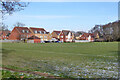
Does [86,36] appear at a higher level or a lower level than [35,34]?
lower

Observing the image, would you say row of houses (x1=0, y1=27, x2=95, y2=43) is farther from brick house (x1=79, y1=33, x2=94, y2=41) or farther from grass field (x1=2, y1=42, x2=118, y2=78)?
grass field (x1=2, y1=42, x2=118, y2=78)

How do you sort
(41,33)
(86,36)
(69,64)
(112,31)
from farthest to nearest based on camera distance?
1. (86,36)
2. (41,33)
3. (112,31)
4. (69,64)

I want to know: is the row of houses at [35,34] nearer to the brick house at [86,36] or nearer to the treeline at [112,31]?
the brick house at [86,36]

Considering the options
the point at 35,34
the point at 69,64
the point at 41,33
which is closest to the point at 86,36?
the point at 41,33

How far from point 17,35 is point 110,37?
2150 inches

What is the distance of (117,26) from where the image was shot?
83875 millimetres

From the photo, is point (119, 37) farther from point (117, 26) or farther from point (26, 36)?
point (26, 36)

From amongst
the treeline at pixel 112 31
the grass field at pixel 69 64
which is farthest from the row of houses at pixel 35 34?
the grass field at pixel 69 64

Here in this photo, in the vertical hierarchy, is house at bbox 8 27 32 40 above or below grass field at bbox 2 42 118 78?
above

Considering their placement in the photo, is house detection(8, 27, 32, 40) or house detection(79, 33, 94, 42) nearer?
house detection(8, 27, 32, 40)

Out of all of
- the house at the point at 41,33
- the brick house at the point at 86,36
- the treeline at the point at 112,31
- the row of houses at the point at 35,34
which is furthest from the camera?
the brick house at the point at 86,36

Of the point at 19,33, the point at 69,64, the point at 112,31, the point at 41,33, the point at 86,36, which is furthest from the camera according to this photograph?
the point at 86,36

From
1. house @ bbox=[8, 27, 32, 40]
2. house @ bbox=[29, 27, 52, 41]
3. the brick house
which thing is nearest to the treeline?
the brick house

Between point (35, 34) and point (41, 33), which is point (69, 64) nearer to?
point (35, 34)
